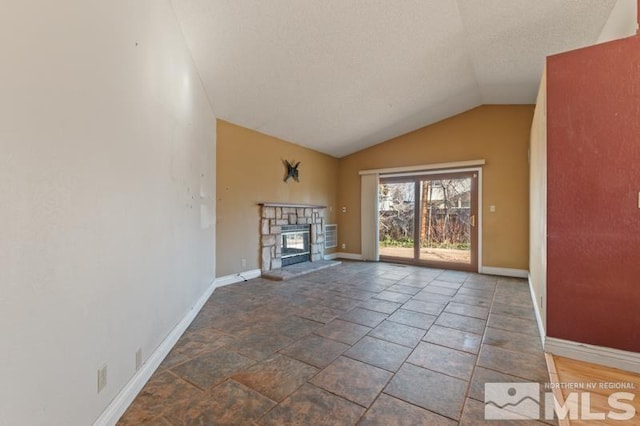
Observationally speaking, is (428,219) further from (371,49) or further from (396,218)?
(371,49)

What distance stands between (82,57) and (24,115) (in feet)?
1.62

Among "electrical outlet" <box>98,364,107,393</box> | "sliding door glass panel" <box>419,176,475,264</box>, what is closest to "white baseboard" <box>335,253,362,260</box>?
"sliding door glass panel" <box>419,176,475,264</box>

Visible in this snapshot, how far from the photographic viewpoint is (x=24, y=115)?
3.42ft

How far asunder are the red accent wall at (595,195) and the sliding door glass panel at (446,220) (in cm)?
348

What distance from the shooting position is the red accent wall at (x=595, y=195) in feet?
7.04

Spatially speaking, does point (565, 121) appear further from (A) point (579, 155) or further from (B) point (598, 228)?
(B) point (598, 228)

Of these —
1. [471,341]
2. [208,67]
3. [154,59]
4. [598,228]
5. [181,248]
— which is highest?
[208,67]

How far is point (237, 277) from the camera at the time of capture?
4.78 meters

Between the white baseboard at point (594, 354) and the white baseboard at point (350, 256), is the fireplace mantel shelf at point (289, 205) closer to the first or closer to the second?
the white baseboard at point (350, 256)

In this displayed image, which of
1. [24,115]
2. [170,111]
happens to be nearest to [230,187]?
[170,111]

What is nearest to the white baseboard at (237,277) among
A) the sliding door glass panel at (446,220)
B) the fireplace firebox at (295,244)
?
the fireplace firebox at (295,244)

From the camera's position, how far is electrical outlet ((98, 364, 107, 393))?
1482 mm

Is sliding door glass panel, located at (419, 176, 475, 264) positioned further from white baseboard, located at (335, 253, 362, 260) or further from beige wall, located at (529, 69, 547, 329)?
beige wall, located at (529, 69, 547, 329)

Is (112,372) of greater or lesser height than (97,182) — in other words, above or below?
below
